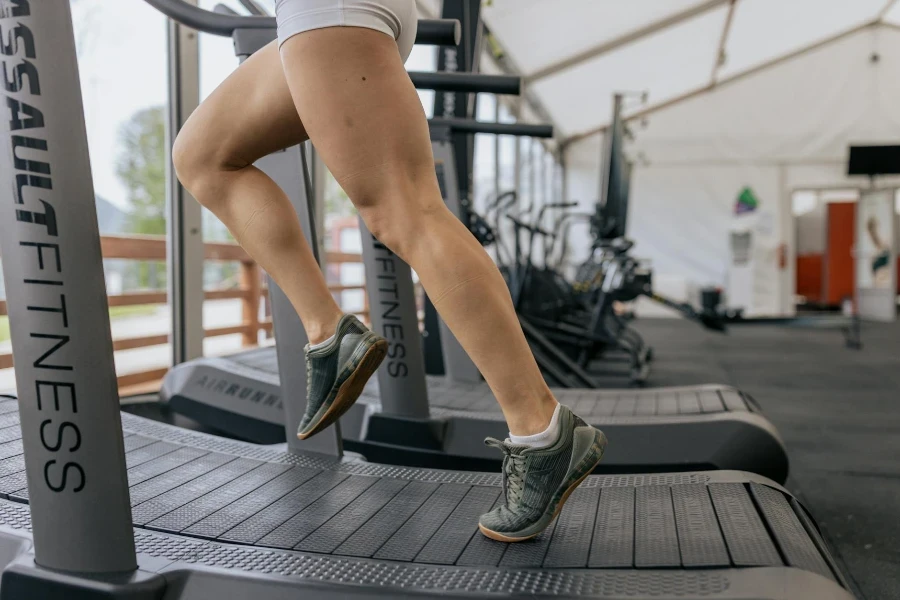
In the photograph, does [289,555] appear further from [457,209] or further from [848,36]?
[848,36]

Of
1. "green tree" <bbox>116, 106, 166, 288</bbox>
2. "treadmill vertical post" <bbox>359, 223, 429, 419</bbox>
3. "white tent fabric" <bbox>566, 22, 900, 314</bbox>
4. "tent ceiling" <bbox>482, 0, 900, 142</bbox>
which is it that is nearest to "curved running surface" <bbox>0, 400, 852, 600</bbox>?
"treadmill vertical post" <bbox>359, 223, 429, 419</bbox>

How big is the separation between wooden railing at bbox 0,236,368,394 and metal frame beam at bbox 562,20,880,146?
7.98 m

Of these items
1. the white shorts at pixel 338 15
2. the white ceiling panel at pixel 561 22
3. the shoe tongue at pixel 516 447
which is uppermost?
the white ceiling panel at pixel 561 22

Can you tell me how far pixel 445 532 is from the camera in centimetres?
110

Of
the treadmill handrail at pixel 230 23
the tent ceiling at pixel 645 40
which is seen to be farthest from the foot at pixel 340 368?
the tent ceiling at pixel 645 40

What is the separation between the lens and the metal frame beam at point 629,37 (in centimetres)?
770

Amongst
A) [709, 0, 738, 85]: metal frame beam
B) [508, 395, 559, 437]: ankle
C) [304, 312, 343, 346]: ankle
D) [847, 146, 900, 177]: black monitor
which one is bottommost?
[508, 395, 559, 437]: ankle

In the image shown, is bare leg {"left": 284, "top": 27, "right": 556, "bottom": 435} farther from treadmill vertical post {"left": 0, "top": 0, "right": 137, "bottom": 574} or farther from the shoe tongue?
treadmill vertical post {"left": 0, "top": 0, "right": 137, "bottom": 574}

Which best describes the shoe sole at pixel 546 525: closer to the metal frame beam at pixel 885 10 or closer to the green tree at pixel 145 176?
the green tree at pixel 145 176

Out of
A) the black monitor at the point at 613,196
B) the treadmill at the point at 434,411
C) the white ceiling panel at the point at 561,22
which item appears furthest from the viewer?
the white ceiling panel at the point at 561,22

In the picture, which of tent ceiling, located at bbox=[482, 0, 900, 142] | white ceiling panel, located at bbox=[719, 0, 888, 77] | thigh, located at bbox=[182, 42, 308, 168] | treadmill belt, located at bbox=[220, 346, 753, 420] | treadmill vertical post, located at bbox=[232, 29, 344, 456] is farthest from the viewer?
Answer: white ceiling panel, located at bbox=[719, 0, 888, 77]

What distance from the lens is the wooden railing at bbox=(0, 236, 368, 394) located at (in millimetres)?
2873

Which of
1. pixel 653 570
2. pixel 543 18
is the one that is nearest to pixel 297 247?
pixel 653 570

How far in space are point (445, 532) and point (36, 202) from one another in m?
0.70
